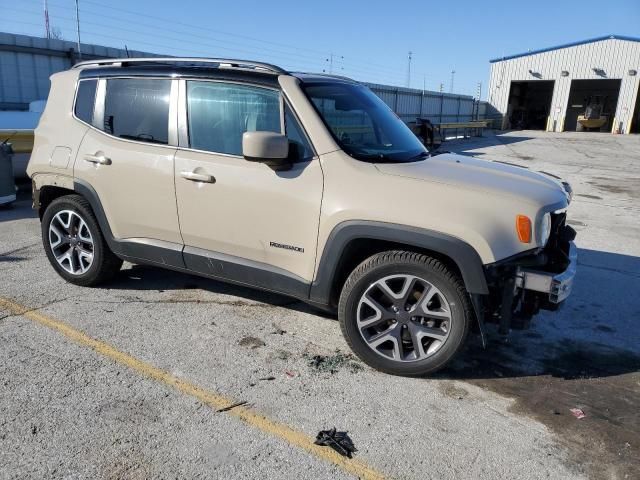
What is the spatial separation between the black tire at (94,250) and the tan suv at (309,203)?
0.02 m

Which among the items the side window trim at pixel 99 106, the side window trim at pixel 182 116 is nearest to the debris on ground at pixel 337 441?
the side window trim at pixel 182 116

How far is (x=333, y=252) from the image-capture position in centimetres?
333

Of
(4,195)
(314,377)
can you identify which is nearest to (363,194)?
(314,377)

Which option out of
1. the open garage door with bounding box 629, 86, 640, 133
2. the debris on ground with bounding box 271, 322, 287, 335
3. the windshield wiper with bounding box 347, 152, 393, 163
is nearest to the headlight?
the windshield wiper with bounding box 347, 152, 393, 163

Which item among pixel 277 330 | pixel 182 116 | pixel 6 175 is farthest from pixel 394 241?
pixel 6 175

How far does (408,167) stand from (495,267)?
90cm

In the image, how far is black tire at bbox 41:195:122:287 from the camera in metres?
4.39

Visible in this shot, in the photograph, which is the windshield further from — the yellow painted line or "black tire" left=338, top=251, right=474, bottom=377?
the yellow painted line

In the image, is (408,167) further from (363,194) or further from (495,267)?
(495,267)

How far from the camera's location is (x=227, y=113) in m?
3.74

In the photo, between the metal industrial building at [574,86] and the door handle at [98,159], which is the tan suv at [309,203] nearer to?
the door handle at [98,159]

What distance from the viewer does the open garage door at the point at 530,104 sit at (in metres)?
40.1

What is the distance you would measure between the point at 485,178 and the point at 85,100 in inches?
134

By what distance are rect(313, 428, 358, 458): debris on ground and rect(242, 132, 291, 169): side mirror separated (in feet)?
5.64
